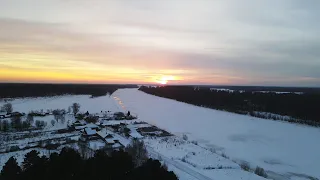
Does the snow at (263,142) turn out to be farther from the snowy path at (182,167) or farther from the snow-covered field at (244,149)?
the snowy path at (182,167)

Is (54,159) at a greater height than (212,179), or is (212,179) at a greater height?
(54,159)

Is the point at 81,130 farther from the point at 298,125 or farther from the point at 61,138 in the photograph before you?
the point at 298,125

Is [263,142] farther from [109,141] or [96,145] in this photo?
[96,145]

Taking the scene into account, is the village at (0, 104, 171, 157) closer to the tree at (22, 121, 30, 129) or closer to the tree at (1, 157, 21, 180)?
the tree at (22, 121, 30, 129)

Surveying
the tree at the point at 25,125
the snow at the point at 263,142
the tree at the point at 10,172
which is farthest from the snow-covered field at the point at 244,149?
the tree at the point at 10,172

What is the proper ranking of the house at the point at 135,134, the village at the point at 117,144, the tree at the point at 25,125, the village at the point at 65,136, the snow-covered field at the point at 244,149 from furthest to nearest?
the tree at the point at 25,125 → the house at the point at 135,134 → the village at the point at 65,136 → the village at the point at 117,144 → the snow-covered field at the point at 244,149

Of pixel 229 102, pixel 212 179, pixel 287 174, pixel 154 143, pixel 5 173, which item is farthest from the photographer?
pixel 229 102

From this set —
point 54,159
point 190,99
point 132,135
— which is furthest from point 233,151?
point 190,99

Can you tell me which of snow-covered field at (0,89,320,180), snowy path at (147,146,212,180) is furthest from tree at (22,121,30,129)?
snowy path at (147,146,212,180)
